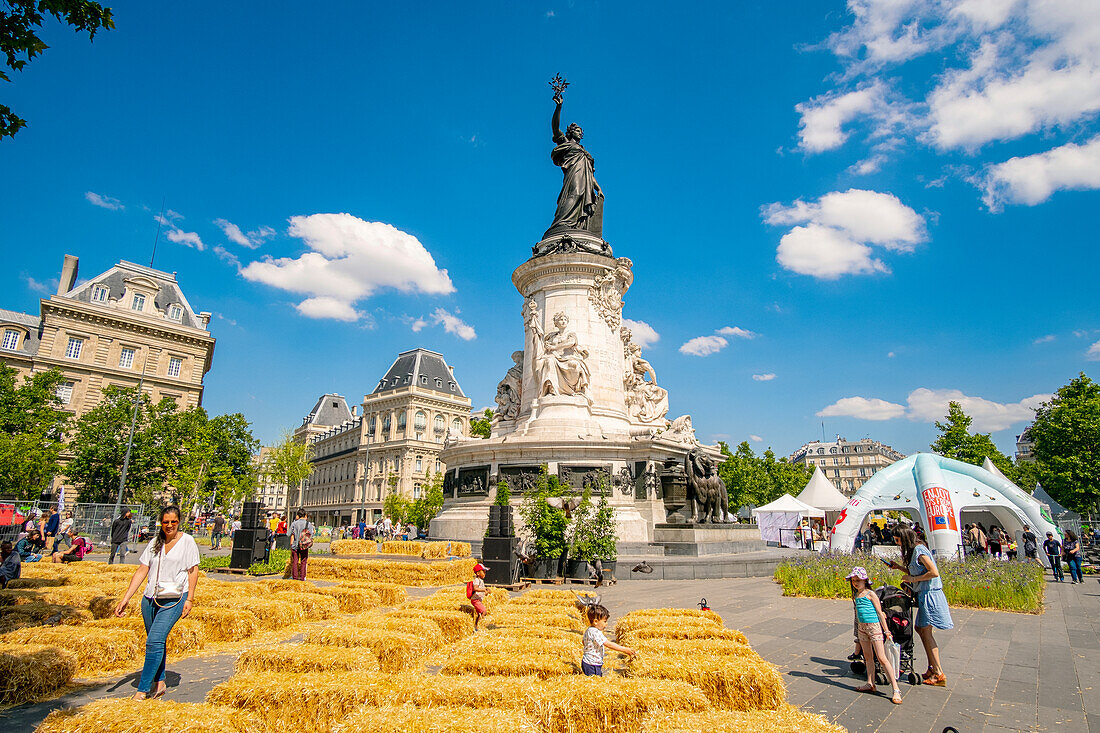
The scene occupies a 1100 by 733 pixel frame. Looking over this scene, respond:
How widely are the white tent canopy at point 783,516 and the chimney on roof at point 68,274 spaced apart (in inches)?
2691

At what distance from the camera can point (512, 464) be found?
23.0 meters

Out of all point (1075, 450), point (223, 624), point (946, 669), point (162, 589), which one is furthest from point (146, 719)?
point (1075, 450)

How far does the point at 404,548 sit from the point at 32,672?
613 inches

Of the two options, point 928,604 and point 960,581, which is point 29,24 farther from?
point 960,581

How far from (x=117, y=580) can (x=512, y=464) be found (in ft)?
44.3

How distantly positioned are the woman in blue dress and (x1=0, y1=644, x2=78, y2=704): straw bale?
380 inches

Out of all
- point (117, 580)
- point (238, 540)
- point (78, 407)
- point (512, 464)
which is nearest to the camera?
point (117, 580)

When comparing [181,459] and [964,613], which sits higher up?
[181,459]

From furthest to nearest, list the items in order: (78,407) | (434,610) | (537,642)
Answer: (78,407)
(434,610)
(537,642)

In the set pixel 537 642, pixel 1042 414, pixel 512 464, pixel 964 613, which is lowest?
pixel 964 613

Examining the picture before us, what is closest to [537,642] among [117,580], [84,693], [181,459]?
[84,693]

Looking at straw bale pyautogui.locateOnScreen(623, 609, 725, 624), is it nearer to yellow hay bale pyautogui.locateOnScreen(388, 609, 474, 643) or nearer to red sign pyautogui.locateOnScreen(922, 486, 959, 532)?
yellow hay bale pyautogui.locateOnScreen(388, 609, 474, 643)

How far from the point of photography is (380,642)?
666cm

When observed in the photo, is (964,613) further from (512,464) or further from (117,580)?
(117,580)
